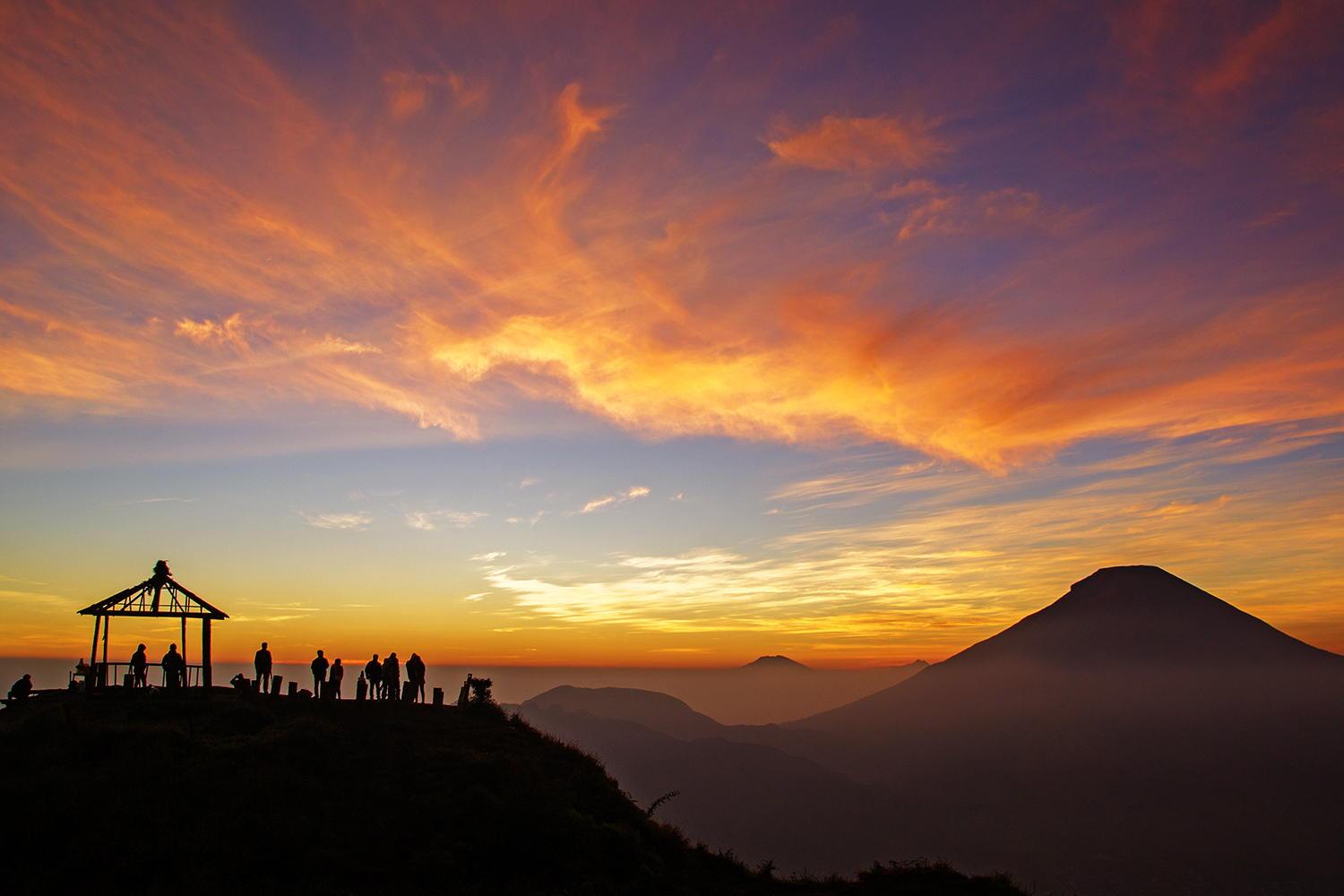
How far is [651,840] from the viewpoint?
72.1ft

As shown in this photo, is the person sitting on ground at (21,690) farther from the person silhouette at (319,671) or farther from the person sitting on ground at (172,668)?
the person silhouette at (319,671)

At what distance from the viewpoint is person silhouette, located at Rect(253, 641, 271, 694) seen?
31.0 m

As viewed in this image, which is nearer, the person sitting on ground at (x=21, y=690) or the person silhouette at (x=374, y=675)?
the person sitting on ground at (x=21, y=690)

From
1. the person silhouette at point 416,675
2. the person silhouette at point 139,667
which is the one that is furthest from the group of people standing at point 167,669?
the person silhouette at point 416,675

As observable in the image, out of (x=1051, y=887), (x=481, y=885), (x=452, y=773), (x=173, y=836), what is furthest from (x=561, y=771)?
(x=1051, y=887)

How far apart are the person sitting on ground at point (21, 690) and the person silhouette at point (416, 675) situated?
13.1 metres

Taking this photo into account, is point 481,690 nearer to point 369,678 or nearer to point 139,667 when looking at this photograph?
point 369,678

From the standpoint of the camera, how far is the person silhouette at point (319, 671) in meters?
31.0

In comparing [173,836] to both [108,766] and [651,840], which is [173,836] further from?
[651,840]

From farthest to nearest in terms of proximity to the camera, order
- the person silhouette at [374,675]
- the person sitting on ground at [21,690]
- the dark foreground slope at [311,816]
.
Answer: the person silhouette at [374,675]
the person sitting on ground at [21,690]
the dark foreground slope at [311,816]

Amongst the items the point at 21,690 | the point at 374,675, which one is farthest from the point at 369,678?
the point at 21,690

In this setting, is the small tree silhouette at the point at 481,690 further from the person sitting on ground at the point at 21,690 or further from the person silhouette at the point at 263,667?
the person sitting on ground at the point at 21,690

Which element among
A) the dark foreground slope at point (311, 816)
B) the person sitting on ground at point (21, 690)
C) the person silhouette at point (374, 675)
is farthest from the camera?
the person silhouette at point (374, 675)

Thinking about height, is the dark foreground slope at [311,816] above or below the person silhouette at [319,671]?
below
